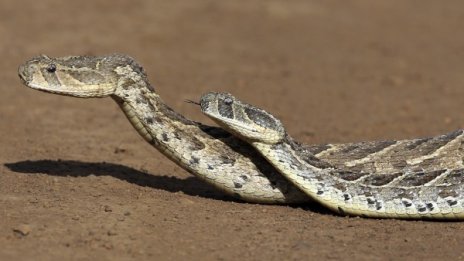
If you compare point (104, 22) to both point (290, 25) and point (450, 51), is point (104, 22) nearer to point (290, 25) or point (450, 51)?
point (290, 25)

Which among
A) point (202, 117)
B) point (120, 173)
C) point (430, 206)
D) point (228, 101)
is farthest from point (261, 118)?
point (202, 117)

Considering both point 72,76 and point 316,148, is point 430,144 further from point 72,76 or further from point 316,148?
point 72,76

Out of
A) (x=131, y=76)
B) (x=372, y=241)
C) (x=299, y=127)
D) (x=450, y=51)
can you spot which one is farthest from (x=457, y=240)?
(x=450, y=51)

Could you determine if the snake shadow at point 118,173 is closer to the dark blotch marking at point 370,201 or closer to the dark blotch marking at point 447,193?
the dark blotch marking at point 370,201

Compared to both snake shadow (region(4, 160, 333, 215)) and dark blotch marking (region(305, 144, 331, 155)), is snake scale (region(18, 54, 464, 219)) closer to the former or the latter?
dark blotch marking (region(305, 144, 331, 155))

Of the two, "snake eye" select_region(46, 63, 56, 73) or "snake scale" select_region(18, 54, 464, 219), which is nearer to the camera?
"snake scale" select_region(18, 54, 464, 219)

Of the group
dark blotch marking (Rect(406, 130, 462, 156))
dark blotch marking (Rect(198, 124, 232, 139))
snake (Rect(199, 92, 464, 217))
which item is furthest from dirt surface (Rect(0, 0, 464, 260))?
dark blotch marking (Rect(406, 130, 462, 156))
